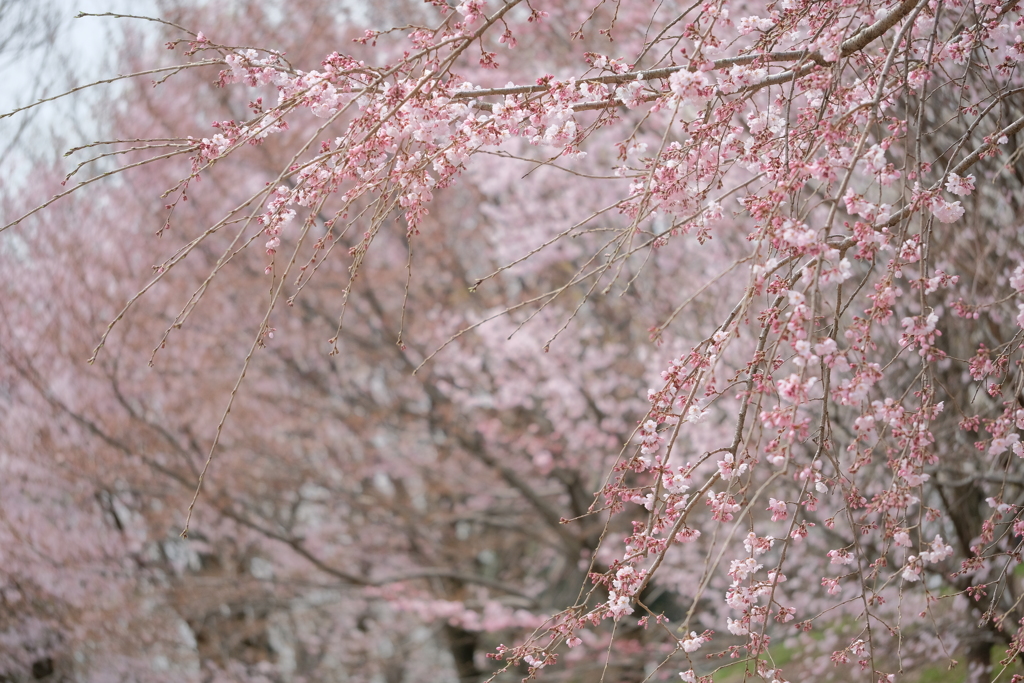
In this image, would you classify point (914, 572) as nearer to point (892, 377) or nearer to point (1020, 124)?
point (1020, 124)

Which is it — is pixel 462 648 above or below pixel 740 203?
above

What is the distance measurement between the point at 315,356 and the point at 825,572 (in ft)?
14.7

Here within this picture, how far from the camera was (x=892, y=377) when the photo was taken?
434 cm

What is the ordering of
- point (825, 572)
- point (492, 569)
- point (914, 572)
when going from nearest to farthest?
point (914, 572) → point (825, 572) → point (492, 569)

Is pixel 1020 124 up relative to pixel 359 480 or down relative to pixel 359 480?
down

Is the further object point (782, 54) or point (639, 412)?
point (639, 412)

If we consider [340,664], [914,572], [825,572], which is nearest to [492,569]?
[340,664]

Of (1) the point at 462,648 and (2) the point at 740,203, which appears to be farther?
(1) the point at 462,648

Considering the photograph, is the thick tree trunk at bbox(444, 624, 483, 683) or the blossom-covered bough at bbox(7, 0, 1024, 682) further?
the thick tree trunk at bbox(444, 624, 483, 683)

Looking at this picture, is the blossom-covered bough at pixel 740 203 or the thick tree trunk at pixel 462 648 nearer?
the blossom-covered bough at pixel 740 203

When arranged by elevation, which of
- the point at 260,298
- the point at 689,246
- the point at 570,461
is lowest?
the point at 570,461

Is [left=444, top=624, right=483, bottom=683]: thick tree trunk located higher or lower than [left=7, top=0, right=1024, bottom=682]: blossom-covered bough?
higher

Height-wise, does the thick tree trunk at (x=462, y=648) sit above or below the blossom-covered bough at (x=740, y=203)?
above

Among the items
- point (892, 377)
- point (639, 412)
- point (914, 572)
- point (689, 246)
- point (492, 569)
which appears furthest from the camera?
point (492, 569)
